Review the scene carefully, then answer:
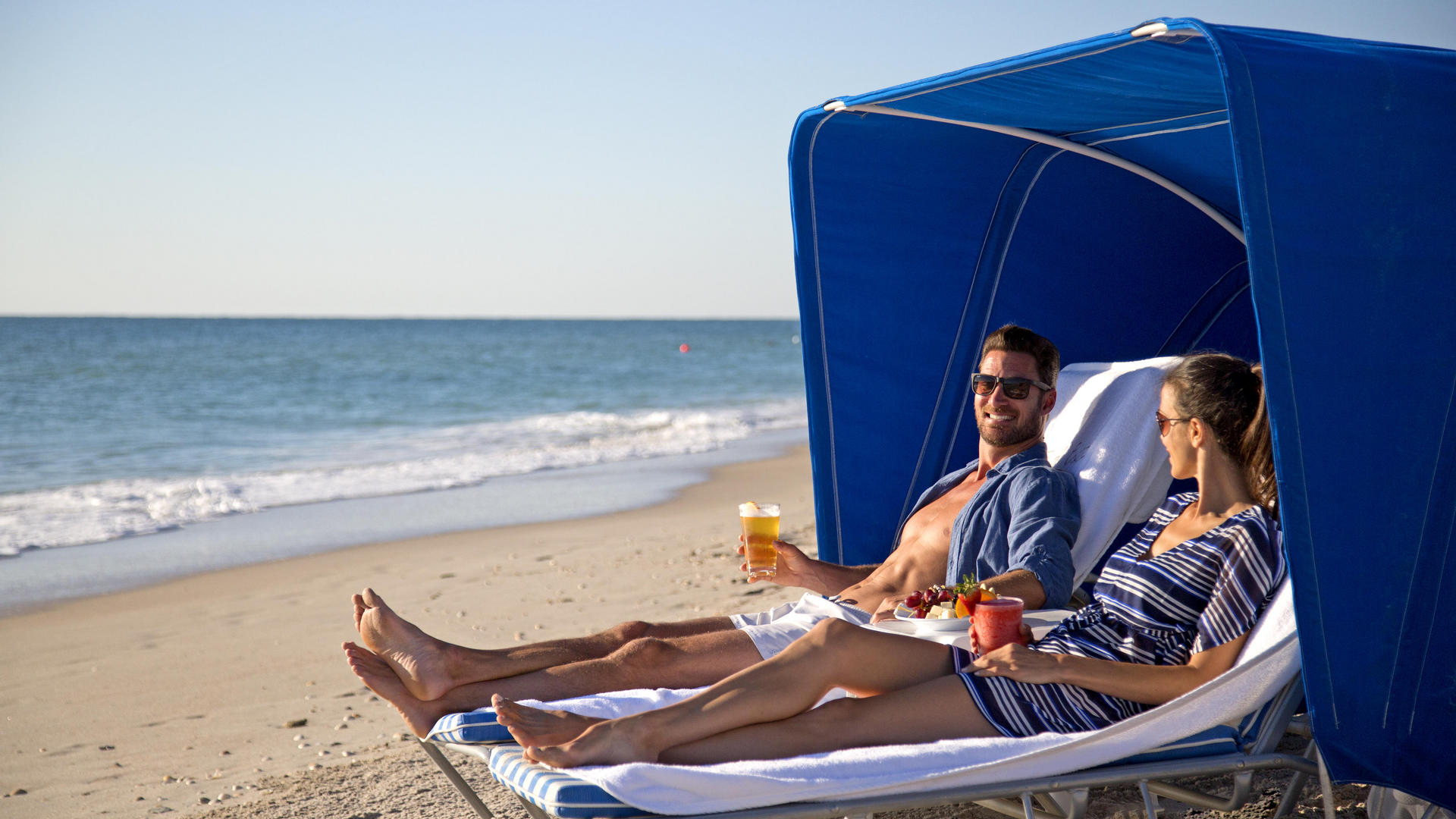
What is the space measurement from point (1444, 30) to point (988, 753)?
8337mm

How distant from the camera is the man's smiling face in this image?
368cm

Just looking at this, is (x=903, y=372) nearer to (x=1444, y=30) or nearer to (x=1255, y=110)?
(x=1255, y=110)

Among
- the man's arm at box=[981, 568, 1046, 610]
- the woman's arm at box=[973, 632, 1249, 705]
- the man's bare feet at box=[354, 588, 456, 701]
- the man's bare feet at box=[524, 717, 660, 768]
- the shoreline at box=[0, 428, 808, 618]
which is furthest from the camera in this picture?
the shoreline at box=[0, 428, 808, 618]

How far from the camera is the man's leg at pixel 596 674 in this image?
2854 millimetres

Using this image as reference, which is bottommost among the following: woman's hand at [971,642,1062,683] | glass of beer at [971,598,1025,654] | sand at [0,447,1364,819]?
sand at [0,447,1364,819]

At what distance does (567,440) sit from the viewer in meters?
16.3

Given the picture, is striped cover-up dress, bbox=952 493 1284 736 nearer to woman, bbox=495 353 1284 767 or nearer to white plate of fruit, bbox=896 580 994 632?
woman, bbox=495 353 1284 767

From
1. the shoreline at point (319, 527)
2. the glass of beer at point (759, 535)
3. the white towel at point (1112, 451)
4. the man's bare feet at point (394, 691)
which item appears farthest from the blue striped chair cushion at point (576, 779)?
the shoreline at point (319, 527)

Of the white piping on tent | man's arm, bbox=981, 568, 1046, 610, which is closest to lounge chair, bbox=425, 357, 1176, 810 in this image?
man's arm, bbox=981, 568, 1046, 610

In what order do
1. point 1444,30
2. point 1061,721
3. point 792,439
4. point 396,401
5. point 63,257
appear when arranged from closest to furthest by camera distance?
point 1061,721, point 1444,30, point 792,439, point 396,401, point 63,257

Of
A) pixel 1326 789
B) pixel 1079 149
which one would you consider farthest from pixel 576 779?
pixel 1079 149

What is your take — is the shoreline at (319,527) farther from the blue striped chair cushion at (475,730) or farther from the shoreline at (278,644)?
the blue striped chair cushion at (475,730)

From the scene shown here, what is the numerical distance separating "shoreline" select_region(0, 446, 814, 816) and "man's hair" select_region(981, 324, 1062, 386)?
2.33 meters

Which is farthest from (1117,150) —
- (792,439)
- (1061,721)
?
(792,439)
